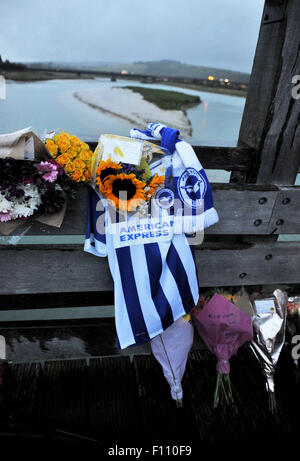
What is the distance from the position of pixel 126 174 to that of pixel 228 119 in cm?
532

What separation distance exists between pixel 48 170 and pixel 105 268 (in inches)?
32.1

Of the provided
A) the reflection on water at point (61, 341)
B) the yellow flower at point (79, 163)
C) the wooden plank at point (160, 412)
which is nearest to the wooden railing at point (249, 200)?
the yellow flower at point (79, 163)

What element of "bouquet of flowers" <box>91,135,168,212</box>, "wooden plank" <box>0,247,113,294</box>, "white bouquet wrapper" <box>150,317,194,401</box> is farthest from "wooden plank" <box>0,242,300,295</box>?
"bouquet of flowers" <box>91,135,168,212</box>

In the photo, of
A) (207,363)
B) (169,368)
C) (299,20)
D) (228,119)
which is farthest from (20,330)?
(228,119)

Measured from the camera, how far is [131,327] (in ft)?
6.26

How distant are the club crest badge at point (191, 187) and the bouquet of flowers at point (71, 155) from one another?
493 mm

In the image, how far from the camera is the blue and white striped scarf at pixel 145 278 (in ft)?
5.95

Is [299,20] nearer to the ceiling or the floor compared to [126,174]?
nearer to the ceiling

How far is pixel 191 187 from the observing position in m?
1.74

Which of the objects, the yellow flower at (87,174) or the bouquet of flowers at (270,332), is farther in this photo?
the bouquet of flowers at (270,332)

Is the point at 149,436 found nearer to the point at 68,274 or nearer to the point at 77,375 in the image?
the point at 77,375

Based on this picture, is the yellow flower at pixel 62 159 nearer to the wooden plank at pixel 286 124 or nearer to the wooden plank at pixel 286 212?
the wooden plank at pixel 286 124

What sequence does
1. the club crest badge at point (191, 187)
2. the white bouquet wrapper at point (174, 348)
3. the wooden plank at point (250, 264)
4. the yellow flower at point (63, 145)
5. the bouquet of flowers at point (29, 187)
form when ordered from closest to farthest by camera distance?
the bouquet of flowers at point (29, 187)
the yellow flower at point (63, 145)
the club crest badge at point (191, 187)
the white bouquet wrapper at point (174, 348)
the wooden plank at point (250, 264)

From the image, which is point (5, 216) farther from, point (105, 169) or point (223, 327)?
point (223, 327)
